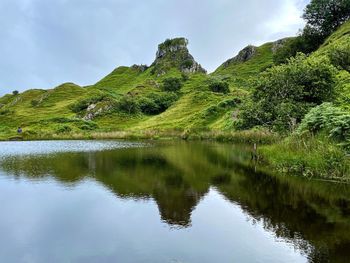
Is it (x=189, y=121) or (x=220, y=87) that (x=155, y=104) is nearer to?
(x=220, y=87)

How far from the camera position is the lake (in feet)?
44.7

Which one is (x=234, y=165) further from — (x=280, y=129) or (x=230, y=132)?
(x=230, y=132)

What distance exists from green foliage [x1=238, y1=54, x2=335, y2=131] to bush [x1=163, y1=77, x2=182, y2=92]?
113 metres

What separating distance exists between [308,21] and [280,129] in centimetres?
11220

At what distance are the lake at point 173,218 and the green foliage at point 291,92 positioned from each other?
413 inches

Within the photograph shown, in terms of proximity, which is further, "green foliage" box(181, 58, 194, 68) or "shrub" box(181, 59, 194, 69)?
"green foliage" box(181, 58, 194, 68)

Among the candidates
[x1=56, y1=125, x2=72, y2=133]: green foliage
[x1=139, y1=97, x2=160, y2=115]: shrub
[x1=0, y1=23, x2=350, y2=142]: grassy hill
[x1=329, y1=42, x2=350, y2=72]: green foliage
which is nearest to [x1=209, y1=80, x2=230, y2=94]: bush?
[x1=0, y1=23, x2=350, y2=142]: grassy hill

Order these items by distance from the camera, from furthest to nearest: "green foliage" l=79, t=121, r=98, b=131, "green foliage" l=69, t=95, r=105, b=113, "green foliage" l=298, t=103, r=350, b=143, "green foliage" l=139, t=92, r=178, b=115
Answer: "green foliage" l=69, t=95, r=105, b=113 < "green foliage" l=139, t=92, r=178, b=115 < "green foliage" l=79, t=121, r=98, b=131 < "green foliage" l=298, t=103, r=350, b=143

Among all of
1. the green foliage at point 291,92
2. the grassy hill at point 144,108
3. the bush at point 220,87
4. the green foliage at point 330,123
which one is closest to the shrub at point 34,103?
the grassy hill at point 144,108

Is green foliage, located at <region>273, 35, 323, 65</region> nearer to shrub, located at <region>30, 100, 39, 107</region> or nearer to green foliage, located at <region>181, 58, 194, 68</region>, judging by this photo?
green foliage, located at <region>181, 58, 194, 68</region>

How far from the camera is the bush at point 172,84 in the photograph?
6107 inches

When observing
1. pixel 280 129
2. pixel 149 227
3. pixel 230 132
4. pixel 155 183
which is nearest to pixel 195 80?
pixel 230 132

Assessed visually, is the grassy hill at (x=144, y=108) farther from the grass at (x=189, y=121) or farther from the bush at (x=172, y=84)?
the bush at (x=172, y=84)

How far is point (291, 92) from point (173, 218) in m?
27.9
